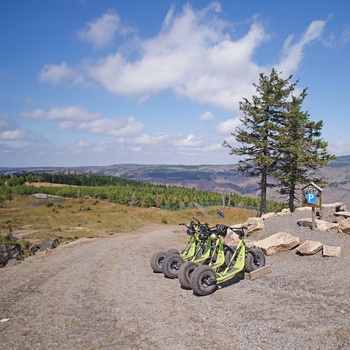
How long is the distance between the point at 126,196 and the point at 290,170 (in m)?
41.5

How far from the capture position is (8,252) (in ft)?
63.5

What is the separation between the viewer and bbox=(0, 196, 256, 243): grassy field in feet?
97.6

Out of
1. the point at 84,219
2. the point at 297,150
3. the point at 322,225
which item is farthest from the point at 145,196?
the point at 322,225

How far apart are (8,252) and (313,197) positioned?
18727 mm

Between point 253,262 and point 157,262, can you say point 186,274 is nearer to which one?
point 157,262

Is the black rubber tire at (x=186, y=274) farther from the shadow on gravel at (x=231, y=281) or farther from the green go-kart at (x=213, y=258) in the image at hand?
the shadow on gravel at (x=231, y=281)

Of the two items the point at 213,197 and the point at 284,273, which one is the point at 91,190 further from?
the point at 284,273

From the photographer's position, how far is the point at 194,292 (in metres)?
9.92

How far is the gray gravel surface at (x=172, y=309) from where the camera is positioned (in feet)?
23.0

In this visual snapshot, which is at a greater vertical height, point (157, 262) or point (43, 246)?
point (157, 262)

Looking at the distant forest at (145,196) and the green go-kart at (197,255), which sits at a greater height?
the green go-kart at (197,255)

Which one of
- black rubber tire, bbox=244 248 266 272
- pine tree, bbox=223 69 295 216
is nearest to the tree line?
pine tree, bbox=223 69 295 216

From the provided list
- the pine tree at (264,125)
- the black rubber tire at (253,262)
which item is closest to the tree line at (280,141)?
the pine tree at (264,125)

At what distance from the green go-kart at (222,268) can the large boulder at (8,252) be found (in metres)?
13.9
